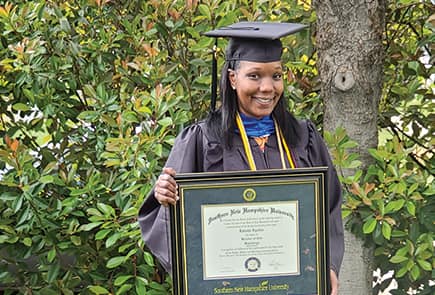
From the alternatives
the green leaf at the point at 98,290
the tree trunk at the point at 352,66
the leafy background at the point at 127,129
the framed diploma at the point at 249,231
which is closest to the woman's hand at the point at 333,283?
the framed diploma at the point at 249,231

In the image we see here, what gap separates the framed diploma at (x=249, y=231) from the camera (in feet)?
8.96

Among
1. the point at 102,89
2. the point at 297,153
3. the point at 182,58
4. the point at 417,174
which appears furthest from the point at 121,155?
the point at 417,174

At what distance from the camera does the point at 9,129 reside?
420 cm

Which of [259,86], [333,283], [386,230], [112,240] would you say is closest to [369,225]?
[386,230]

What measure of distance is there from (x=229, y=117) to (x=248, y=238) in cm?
40

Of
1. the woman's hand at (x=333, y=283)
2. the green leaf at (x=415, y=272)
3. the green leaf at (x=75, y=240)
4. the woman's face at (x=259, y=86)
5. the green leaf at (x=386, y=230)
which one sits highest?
the woman's face at (x=259, y=86)

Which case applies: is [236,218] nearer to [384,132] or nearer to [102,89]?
[102,89]

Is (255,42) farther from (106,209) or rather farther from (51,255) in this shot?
(51,255)

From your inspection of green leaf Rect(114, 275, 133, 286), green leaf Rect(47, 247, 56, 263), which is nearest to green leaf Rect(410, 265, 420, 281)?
green leaf Rect(114, 275, 133, 286)

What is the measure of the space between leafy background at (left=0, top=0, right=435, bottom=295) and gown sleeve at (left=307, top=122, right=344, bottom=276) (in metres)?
0.66

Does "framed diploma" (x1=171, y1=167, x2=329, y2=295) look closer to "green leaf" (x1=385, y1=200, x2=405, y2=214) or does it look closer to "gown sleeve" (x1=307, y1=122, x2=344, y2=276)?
"gown sleeve" (x1=307, y1=122, x2=344, y2=276)

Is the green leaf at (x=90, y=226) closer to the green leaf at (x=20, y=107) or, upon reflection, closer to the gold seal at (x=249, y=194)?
the green leaf at (x=20, y=107)

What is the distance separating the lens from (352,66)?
Result: 13.0 feet

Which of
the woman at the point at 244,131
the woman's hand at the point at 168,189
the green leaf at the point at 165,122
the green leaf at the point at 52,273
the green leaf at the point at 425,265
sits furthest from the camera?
the green leaf at the point at 52,273
